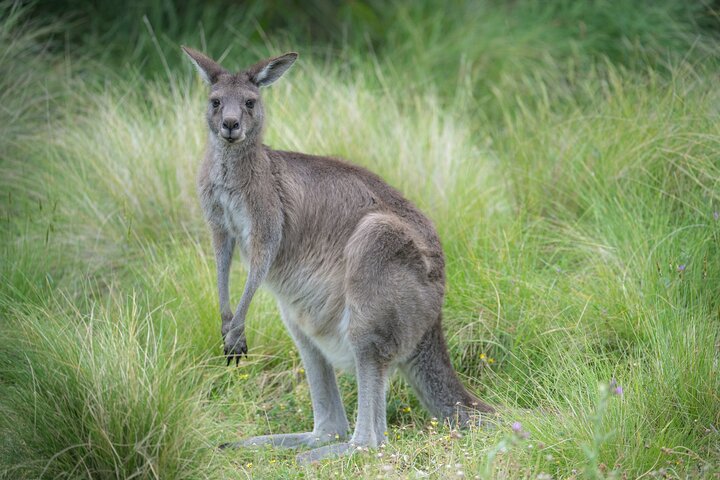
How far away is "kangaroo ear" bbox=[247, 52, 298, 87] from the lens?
4.63 metres

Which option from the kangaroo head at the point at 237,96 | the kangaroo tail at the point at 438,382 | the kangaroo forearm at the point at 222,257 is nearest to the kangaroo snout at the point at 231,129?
the kangaroo head at the point at 237,96

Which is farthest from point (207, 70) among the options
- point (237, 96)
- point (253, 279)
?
point (253, 279)

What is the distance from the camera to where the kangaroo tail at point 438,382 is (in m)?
4.49

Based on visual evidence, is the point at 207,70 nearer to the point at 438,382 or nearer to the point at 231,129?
the point at 231,129

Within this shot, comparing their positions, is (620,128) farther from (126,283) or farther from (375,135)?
(126,283)

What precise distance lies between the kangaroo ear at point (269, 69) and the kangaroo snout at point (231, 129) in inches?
14.0

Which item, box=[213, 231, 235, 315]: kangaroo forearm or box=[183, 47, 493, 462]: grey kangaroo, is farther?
box=[213, 231, 235, 315]: kangaroo forearm

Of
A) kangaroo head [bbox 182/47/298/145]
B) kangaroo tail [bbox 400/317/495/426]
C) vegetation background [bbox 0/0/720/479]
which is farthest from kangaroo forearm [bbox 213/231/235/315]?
kangaroo tail [bbox 400/317/495/426]

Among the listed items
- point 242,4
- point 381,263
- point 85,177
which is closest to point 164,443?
point 381,263

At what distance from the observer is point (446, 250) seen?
19.0 ft

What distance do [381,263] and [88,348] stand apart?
1417mm

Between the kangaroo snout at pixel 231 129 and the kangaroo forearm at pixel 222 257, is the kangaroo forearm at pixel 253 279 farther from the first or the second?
the kangaroo snout at pixel 231 129

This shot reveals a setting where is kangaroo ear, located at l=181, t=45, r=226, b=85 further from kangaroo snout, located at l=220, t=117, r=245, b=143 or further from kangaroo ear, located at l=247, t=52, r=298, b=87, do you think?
kangaroo snout, located at l=220, t=117, r=245, b=143

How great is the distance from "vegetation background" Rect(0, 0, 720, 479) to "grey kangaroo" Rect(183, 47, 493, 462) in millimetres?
299
